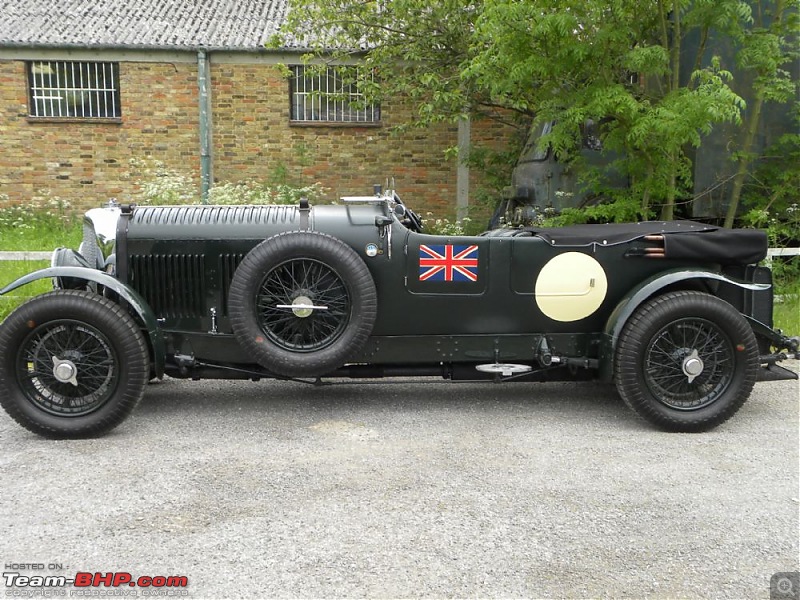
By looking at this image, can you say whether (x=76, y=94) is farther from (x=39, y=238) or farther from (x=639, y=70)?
(x=639, y=70)

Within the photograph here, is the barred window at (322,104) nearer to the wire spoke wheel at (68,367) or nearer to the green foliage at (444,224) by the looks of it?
the green foliage at (444,224)

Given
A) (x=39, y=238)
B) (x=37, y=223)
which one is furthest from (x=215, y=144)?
(x=39, y=238)

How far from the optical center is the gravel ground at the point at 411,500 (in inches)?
112

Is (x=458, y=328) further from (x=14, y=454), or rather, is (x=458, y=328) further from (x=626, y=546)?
(x=14, y=454)

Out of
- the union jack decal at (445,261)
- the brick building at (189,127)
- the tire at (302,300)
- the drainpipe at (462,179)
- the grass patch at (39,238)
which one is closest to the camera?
the tire at (302,300)

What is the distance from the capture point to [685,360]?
455 cm

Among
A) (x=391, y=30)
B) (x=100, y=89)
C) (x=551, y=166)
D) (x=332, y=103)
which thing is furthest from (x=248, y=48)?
(x=551, y=166)

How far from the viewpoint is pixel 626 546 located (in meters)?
3.08

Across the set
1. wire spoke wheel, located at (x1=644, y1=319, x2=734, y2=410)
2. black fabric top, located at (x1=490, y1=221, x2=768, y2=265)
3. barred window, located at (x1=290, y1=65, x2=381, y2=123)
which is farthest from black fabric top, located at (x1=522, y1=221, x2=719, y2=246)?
barred window, located at (x1=290, y1=65, x2=381, y2=123)

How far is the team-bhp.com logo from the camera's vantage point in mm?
2760

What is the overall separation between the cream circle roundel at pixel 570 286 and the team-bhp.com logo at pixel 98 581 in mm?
2892

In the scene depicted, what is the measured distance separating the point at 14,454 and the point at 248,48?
1200 centimetres

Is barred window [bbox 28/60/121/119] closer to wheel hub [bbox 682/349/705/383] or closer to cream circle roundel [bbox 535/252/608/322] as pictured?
cream circle roundel [bbox 535/252/608/322]

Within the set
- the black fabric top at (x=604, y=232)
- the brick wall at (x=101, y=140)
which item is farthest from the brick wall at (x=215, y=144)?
the black fabric top at (x=604, y=232)
